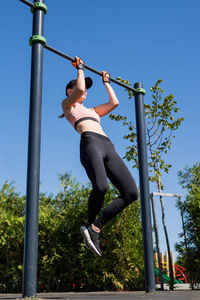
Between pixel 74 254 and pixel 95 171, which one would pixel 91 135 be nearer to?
pixel 95 171

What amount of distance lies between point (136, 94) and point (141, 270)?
2963 millimetres

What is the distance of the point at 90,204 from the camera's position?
10.2 feet

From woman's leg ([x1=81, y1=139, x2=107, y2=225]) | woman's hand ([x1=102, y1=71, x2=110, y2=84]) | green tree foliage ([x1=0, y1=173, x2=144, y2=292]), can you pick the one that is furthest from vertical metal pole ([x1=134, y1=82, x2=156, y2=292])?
green tree foliage ([x1=0, y1=173, x2=144, y2=292])

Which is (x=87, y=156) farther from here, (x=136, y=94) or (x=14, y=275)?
(x=14, y=275)

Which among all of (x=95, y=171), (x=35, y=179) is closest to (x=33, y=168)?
(x=35, y=179)

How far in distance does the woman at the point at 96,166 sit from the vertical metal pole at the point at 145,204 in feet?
2.73

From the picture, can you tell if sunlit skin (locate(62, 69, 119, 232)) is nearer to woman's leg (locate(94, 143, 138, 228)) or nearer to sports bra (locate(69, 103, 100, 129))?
sports bra (locate(69, 103, 100, 129))

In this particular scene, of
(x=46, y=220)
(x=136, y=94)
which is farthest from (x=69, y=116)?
(x=46, y=220)

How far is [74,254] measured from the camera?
534 cm

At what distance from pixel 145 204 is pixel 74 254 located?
6.32 feet

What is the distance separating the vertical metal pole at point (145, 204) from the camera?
380cm

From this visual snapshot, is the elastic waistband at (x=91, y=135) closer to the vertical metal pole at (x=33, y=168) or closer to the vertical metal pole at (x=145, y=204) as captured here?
the vertical metal pole at (x=33, y=168)

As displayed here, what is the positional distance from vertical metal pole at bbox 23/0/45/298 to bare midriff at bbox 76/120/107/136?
1.88 feet

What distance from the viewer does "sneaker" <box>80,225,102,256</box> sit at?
295cm
